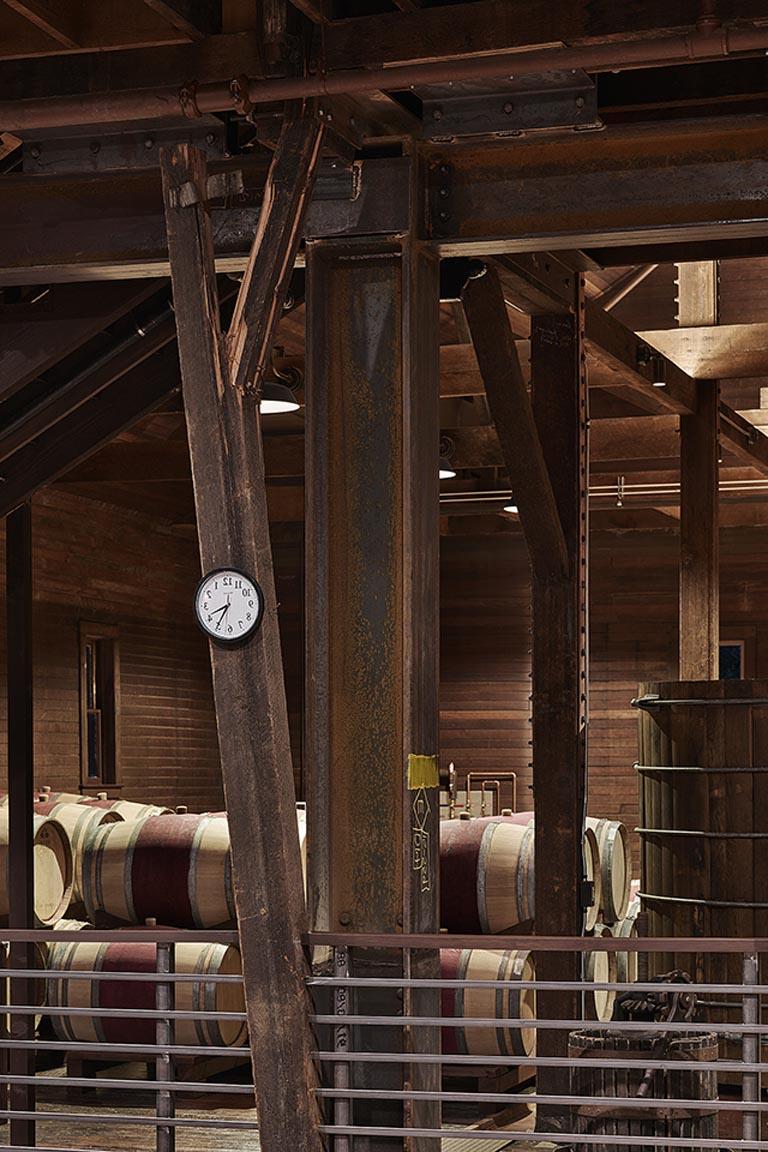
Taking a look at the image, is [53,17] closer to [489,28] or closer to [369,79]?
[369,79]

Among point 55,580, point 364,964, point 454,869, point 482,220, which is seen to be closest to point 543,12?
point 482,220

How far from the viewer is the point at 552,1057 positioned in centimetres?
574

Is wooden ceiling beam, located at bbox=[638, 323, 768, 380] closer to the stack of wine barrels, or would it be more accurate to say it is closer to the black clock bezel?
the stack of wine barrels

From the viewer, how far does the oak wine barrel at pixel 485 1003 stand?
30.2 feet

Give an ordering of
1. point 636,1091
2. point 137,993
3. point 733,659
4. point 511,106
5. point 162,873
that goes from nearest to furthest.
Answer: point 511,106 < point 636,1091 < point 137,993 < point 162,873 < point 733,659

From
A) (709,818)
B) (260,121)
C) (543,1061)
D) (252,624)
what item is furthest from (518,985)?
(709,818)

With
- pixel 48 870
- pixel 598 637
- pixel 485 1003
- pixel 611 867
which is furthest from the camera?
pixel 598 637

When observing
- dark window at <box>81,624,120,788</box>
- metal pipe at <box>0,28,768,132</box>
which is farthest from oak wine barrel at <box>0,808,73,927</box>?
metal pipe at <box>0,28,768,132</box>

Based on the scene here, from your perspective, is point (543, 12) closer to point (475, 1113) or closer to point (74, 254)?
point (74, 254)

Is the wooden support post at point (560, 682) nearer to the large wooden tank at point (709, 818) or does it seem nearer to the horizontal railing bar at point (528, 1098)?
the large wooden tank at point (709, 818)

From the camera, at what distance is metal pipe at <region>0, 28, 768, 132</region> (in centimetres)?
543

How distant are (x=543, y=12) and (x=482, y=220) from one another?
0.80 meters

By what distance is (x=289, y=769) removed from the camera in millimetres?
5375

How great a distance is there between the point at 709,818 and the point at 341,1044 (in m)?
4.45
